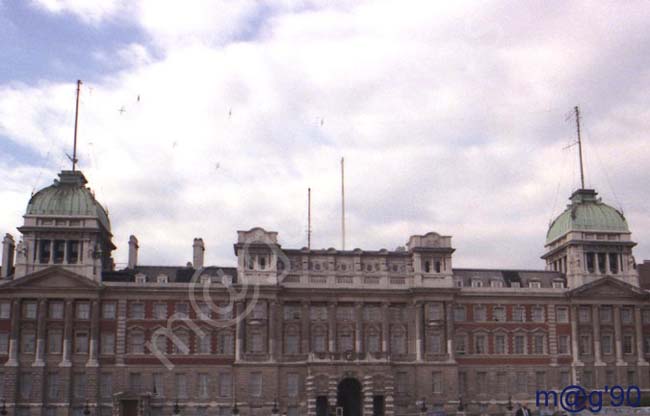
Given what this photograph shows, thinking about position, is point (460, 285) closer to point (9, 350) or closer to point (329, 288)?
point (329, 288)

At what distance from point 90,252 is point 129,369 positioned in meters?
13.5

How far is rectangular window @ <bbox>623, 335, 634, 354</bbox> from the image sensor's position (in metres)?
100

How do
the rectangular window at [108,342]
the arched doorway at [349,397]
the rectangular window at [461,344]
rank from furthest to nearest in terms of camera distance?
1. the rectangular window at [461,344]
2. the arched doorway at [349,397]
3. the rectangular window at [108,342]

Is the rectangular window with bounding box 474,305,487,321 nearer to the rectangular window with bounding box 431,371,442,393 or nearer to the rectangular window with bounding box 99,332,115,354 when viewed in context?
the rectangular window with bounding box 431,371,442,393

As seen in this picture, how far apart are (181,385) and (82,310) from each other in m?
13.6

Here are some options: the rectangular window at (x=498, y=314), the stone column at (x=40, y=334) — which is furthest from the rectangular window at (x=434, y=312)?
the stone column at (x=40, y=334)

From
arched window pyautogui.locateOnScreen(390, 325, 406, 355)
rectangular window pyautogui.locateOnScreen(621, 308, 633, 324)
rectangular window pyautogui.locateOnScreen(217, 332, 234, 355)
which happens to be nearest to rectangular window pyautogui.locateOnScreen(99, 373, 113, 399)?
rectangular window pyautogui.locateOnScreen(217, 332, 234, 355)

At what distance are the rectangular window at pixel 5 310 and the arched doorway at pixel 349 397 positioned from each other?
36637 millimetres

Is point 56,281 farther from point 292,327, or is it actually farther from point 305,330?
point 305,330

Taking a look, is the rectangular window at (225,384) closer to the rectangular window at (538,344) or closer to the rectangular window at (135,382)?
the rectangular window at (135,382)

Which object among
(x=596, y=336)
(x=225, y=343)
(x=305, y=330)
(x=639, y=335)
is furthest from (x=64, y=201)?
(x=639, y=335)

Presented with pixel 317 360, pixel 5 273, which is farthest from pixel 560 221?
pixel 5 273

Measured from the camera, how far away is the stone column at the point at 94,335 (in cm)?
9006

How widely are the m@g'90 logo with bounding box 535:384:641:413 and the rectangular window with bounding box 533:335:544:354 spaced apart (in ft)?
15.5
